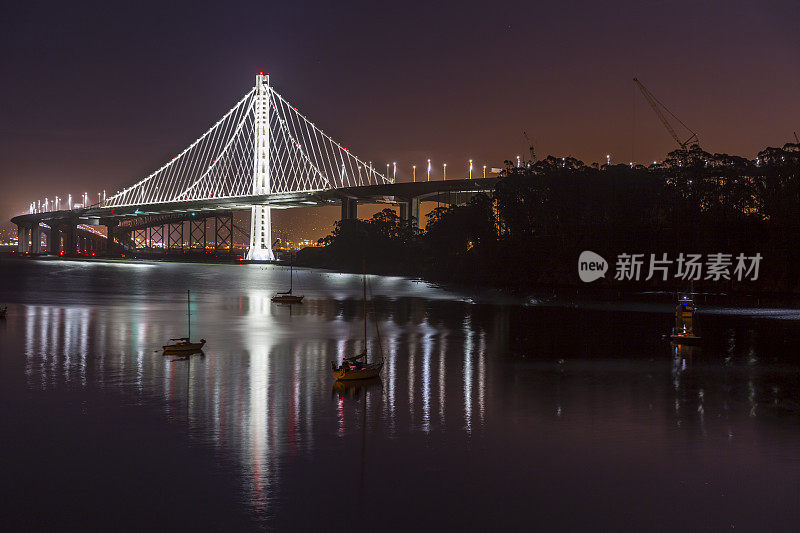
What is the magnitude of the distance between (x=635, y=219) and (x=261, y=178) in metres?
67.7

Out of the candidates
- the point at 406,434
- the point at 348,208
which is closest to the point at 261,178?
the point at 348,208

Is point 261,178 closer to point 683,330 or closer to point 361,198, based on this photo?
point 361,198

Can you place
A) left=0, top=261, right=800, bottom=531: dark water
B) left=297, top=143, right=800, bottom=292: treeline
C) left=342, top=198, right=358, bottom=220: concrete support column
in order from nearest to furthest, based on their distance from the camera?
left=0, top=261, right=800, bottom=531: dark water, left=297, top=143, right=800, bottom=292: treeline, left=342, top=198, right=358, bottom=220: concrete support column

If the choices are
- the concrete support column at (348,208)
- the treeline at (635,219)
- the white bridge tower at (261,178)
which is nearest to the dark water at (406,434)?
the treeline at (635,219)

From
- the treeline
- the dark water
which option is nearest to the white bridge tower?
the treeline

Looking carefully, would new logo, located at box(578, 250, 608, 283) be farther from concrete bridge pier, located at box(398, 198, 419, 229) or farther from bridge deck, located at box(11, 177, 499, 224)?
concrete bridge pier, located at box(398, 198, 419, 229)

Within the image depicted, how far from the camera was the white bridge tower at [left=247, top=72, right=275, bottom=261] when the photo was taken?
4851 inches

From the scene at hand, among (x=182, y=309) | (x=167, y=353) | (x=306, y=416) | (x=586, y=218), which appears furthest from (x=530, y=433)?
(x=586, y=218)

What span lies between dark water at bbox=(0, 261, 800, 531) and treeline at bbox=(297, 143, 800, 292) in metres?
35.2

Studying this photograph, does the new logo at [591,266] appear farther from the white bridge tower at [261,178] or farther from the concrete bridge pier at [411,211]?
the white bridge tower at [261,178]

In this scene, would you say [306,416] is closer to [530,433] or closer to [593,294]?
[530,433]

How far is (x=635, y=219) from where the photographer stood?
74625mm

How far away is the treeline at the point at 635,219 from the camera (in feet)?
224

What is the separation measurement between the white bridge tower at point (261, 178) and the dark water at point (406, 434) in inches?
3445
